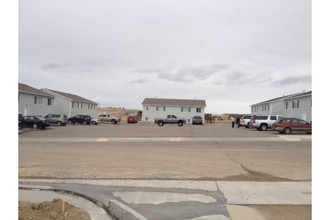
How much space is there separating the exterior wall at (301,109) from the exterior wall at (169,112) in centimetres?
2494

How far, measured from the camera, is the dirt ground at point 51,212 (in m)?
6.28

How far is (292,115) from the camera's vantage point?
48.9 meters

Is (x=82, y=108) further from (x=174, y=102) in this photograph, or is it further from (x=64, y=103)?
(x=174, y=102)

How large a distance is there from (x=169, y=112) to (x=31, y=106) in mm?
30062

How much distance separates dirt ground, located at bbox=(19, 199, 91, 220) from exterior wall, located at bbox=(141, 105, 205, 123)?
6686cm

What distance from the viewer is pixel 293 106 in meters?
48.7

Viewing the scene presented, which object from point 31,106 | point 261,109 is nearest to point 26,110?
point 31,106

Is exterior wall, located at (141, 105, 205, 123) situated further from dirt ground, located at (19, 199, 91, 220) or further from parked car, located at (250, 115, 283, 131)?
dirt ground, located at (19, 199, 91, 220)

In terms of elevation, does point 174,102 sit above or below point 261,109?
above

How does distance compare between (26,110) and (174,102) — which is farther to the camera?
(174,102)

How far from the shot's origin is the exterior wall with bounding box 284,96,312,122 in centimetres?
4181
